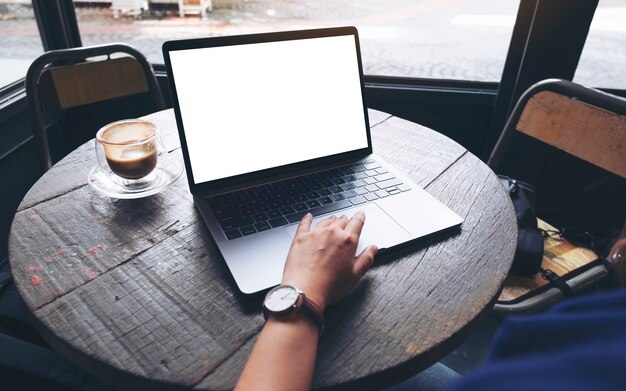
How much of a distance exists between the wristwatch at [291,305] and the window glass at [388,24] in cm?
166

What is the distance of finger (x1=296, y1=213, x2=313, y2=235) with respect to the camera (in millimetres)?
742

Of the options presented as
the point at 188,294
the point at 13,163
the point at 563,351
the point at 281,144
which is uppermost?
the point at 563,351

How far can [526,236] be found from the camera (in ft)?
4.17

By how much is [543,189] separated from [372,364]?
179 cm

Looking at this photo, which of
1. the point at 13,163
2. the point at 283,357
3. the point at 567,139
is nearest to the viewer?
the point at 283,357

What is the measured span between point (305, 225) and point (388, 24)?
1.68 metres

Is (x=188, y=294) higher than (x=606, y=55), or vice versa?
(x=606, y=55)

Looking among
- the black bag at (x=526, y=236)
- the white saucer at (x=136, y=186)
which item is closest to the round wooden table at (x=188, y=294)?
the white saucer at (x=136, y=186)

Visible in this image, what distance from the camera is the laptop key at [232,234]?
0.78 meters

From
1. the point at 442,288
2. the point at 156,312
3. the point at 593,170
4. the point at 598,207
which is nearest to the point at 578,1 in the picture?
the point at 593,170

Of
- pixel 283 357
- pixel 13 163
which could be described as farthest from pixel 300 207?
pixel 13 163

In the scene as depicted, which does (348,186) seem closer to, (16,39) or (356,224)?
(356,224)

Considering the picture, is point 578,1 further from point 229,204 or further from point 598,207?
point 229,204

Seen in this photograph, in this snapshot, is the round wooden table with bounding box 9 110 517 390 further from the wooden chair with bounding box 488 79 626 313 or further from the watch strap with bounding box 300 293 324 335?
the wooden chair with bounding box 488 79 626 313
